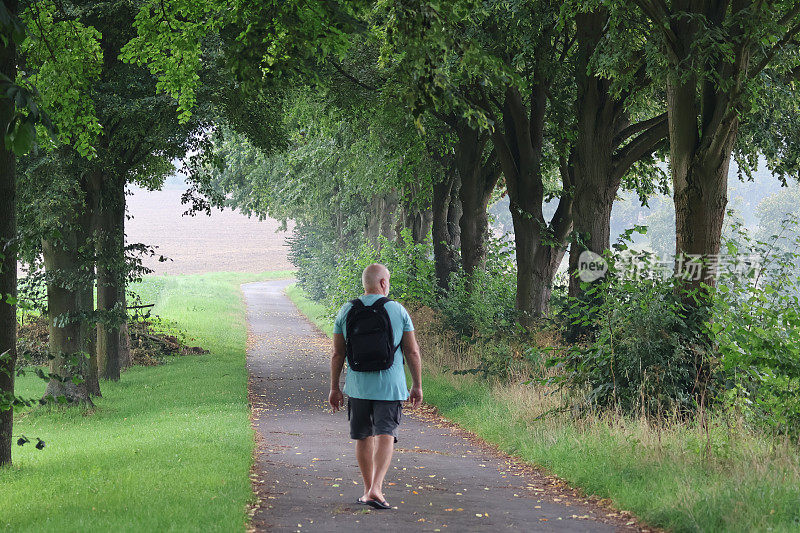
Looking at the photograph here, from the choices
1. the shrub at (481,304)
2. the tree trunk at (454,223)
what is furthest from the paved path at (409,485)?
the tree trunk at (454,223)

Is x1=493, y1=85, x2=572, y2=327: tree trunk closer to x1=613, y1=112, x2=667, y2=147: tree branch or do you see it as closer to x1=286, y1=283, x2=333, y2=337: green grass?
x1=613, y1=112, x2=667, y2=147: tree branch

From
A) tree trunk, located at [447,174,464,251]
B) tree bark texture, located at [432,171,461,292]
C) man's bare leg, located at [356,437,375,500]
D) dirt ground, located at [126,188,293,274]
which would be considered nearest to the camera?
man's bare leg, located at [356,437,375,500]

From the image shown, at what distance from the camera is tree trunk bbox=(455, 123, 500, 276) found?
70.5ft

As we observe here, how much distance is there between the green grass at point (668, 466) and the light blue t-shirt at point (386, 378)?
82.8 inches

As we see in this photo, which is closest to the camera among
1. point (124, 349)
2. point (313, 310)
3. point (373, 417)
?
point (373, 417)

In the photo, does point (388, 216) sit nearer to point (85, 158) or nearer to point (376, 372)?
point (85, 158)

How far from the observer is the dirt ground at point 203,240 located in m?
115

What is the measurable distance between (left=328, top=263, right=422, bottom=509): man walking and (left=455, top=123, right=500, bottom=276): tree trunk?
13841mm

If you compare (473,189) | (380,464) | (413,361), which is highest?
(473,189)

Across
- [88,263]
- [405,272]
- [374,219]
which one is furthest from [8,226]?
[374,219]

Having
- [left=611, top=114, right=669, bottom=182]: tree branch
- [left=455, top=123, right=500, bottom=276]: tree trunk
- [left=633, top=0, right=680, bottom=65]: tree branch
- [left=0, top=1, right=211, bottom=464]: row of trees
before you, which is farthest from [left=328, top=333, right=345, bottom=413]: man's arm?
[left=455, top=123, right=500, bottom=276]: tree trunk

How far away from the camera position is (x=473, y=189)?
22.1 meters

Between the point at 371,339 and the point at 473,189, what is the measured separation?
15.0m

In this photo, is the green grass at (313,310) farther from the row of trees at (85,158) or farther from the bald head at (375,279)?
the bald head at (375,279)
